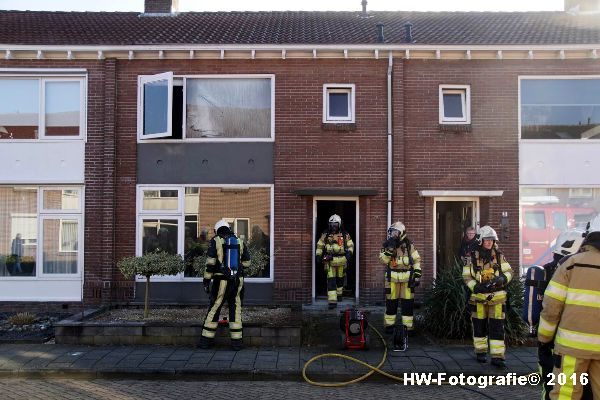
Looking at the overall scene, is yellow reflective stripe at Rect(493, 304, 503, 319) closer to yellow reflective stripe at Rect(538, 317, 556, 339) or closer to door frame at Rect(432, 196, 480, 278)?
yellow reflective stripe at Rect(538, 317, 556, 339)

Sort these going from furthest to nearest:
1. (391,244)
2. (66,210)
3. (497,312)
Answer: (66,210)
(391,244)
(497,312)

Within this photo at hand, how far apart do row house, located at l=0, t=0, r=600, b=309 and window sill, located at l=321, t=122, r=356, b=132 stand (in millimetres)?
30

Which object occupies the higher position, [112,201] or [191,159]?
[191,159]

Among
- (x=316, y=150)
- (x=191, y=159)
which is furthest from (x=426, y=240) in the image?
(x=191, y=159)

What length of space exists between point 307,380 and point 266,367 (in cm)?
66

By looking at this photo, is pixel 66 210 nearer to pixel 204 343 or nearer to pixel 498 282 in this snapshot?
pixel 204 343

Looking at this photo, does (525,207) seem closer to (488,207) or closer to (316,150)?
(488,207)

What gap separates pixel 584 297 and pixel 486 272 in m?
3.27

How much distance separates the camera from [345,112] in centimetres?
1216

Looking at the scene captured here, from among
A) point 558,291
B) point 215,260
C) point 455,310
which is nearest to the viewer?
point 558,291

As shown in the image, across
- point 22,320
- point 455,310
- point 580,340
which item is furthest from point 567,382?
point 22,320

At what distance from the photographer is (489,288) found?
7.44m

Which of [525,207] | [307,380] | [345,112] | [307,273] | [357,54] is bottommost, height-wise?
[307,380]

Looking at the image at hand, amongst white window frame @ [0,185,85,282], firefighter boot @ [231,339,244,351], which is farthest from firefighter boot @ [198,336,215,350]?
white window frame @ [0,185,85,282]
